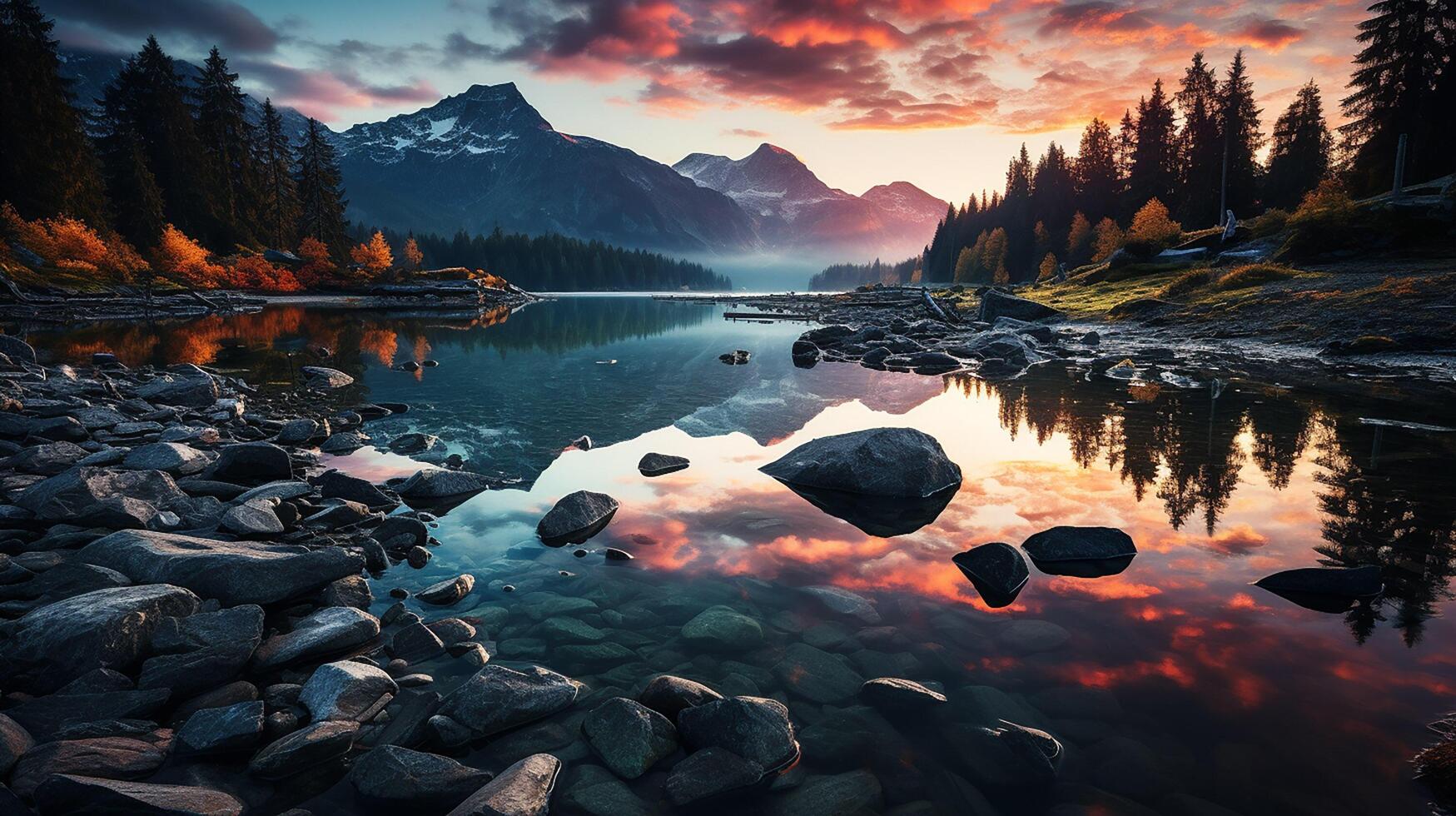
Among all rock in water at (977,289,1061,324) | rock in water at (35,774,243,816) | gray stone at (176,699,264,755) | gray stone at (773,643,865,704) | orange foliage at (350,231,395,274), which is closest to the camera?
rock in water at (35,774,243,816)

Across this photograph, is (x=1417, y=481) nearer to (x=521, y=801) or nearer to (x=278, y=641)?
(x=521, y=801)

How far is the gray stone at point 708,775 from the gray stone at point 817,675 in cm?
94

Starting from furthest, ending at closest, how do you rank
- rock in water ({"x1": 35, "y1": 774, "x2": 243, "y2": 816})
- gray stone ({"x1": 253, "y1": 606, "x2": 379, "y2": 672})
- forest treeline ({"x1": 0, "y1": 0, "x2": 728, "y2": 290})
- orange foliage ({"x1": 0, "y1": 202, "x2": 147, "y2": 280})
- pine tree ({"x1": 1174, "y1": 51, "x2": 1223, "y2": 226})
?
pine tree ({"x1": 1174, "y1": 51, "x2": 1223, "y2": 226}) < forest treeline ({"x1": 0, "y1": 0, "x2": 728, "y2": 290}) < orange foliage ({"x1": 0, "y1": 202, "x2": 147, "y2": 280}) < gray stone ({"x1": 253, "y1": 606, "x2": 379, "y2": 672}) < rock in water ({"x1": 35, "y1": 774, "x2": 243, "y2": 816})

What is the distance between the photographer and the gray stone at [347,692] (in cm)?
409

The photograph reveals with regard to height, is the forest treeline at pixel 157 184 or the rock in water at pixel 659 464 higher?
the forest treeline at pixel 157 184

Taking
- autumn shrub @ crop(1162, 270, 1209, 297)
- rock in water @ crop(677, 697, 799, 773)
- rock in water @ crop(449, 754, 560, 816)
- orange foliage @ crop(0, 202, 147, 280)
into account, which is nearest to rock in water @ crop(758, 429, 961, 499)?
rock in water @ crop(677, 697, 799, 773)

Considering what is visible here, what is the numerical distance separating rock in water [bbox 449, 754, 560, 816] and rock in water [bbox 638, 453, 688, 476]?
6750mm

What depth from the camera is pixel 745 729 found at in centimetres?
392

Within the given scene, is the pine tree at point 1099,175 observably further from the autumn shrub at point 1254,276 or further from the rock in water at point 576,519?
the rock in water at point 576,519

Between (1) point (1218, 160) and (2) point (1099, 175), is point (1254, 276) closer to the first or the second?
(1) point (1218, 160)

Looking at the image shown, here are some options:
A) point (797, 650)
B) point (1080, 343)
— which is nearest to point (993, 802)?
point (797, 650)

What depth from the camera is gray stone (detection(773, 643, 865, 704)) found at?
14.9 feet

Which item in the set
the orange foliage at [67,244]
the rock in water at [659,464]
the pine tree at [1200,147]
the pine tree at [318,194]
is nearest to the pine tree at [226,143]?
A: the pine tree at [318,194]

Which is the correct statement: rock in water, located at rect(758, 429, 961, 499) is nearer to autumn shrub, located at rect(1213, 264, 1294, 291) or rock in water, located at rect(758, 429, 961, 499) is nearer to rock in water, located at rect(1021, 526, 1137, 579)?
rock in water, located at rect(1021, 526, 1137, 579)
